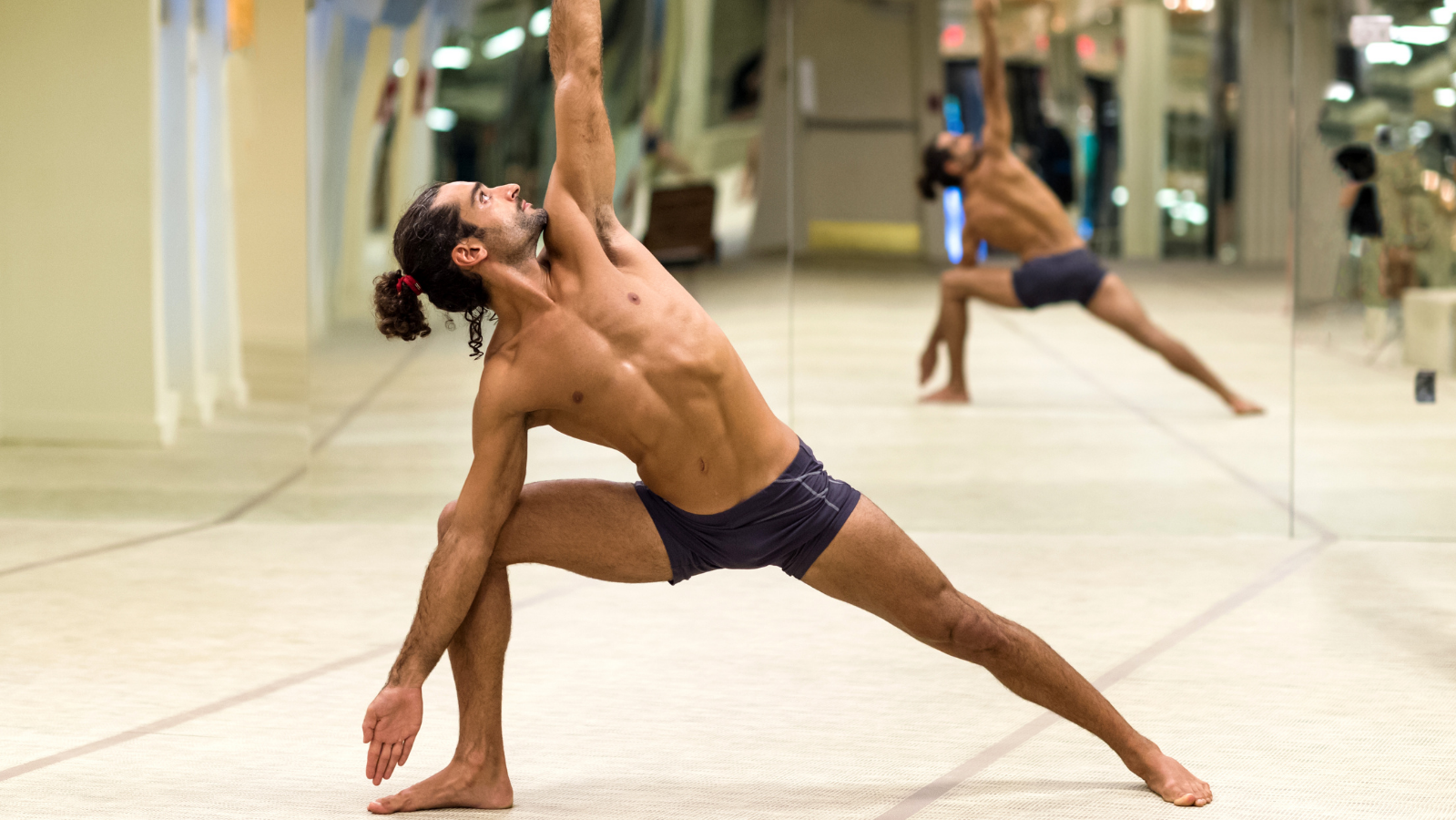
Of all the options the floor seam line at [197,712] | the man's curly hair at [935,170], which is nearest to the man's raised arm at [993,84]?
the man's curly hair at [935,170]

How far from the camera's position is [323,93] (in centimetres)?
561

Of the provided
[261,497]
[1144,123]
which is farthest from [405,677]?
[1144,123]

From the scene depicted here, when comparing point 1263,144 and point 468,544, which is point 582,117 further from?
point 1263,144

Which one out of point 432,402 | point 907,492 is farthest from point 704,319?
point 432,402

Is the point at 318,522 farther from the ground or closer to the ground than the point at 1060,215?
closer to the ground

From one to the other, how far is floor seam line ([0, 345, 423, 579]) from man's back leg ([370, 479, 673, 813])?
8.29ft

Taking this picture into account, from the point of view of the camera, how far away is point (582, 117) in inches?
99.3

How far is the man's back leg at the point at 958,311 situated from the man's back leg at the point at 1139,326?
0.31 metres

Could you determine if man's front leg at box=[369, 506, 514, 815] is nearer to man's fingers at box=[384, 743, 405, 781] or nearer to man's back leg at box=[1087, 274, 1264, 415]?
man's fingers at box=[384, 743, 405, 781]

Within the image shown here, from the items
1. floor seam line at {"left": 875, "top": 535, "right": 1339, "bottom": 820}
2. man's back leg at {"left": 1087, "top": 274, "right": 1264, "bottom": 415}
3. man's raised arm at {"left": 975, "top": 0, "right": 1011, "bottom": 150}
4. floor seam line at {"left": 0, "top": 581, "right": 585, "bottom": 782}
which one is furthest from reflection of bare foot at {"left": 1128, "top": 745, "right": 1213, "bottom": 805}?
man's raised arm at {"left": 975, "top": 0, "right": 1011, "bottom": 150}

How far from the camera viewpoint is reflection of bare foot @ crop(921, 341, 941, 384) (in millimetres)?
5980

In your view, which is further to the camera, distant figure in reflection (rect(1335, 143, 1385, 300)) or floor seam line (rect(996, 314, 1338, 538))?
floor seam line (rect(996, 314, 1338, 538))

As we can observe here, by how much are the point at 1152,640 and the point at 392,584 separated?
81.9 inches

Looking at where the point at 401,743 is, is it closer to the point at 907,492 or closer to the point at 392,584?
the point at 392,584
